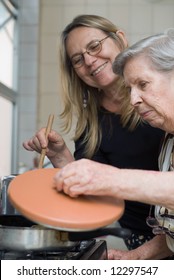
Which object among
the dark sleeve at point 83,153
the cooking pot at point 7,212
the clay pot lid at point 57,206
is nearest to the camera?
the clay pot lid at point 57,206

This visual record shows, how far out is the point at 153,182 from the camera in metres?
0.71

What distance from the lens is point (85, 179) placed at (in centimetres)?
67

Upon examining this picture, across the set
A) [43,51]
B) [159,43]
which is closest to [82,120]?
[159,43]

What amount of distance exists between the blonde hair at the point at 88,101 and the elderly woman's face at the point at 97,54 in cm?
3

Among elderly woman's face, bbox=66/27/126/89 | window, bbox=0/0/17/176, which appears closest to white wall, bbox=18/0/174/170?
window, bbox=0/0/17/176

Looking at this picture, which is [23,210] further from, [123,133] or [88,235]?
[123,133]

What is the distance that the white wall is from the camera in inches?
96.5

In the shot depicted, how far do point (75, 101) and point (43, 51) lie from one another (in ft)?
4.23

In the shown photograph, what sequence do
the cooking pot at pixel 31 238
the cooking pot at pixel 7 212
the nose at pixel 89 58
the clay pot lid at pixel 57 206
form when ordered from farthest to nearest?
the nose at pixel 89 58 → the cooking pot at pixel 7 212 → the cooking pot at pixel 31 238 → the clay pot lid at pixel 57 206

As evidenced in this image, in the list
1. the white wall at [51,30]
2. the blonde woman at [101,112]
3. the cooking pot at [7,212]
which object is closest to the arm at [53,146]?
the blonde woman at [101,112]

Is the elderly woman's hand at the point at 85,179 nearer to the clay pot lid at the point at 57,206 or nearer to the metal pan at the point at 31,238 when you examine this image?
the clay pot lid at the point at 57,206

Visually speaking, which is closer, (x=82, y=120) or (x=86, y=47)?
(x=86, y=47)

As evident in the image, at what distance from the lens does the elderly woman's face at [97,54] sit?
1.17 meters
